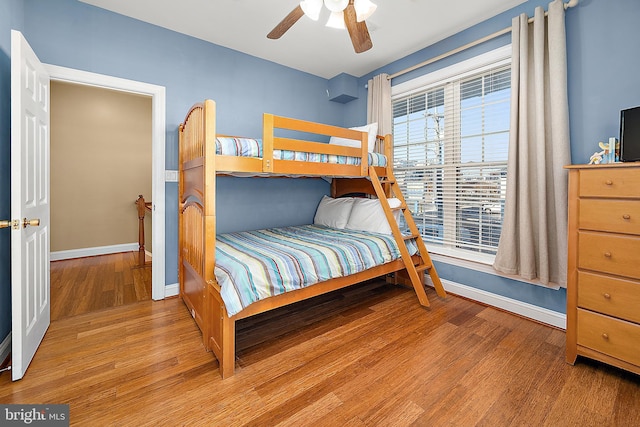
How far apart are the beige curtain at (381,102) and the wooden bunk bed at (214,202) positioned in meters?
0.23

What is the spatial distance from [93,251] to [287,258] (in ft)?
13.5

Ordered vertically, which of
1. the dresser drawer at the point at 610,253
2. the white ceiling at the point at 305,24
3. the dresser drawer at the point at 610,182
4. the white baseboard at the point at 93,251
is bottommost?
the white baseboard at the point at 93,251

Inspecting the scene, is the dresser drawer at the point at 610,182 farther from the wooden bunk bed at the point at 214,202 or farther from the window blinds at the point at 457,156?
the wooden bunk bed at the point at 214,202

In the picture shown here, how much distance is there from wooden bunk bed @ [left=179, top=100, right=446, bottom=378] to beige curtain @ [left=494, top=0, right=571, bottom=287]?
837 mm

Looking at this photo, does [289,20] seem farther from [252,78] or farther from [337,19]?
[252,78]

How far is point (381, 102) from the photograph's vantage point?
3490mm

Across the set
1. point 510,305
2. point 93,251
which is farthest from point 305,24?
point 93,251

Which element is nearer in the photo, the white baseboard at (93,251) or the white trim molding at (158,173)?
the white trim molding at (158,173)

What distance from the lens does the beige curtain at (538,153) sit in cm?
214

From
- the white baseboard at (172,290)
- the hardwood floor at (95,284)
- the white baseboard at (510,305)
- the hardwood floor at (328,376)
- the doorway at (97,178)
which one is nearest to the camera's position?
the hardwood floor at (328,376)

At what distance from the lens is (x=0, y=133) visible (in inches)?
71.2

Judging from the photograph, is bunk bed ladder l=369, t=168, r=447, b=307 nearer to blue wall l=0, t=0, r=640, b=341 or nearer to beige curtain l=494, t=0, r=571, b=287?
blue wall l=0, t=0, r=640, b=341

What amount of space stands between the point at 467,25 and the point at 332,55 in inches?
53.6

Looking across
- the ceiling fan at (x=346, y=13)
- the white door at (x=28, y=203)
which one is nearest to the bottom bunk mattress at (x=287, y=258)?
the white door at (x=28, y=203)
